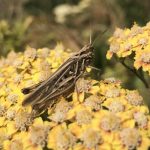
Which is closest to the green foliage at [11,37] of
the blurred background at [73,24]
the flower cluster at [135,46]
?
the blurred background at [73,24]

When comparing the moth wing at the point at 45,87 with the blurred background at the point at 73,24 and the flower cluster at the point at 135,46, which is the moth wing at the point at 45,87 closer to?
the flower cluster at the point at 135,46

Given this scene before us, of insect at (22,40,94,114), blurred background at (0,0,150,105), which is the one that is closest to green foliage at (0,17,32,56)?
blurred background at (0,0,150,105)

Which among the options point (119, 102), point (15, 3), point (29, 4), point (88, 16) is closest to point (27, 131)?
point (119, 102)

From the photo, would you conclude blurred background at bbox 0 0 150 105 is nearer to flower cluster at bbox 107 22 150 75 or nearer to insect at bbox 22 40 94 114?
flower cluster at bbox 107 22 150 75

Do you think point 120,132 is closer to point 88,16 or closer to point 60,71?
point 60,71

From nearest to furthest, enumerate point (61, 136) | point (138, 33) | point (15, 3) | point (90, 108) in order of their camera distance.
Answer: point (61, 136) → point (90, 108) → point (138, 33) → point (15, 3)
